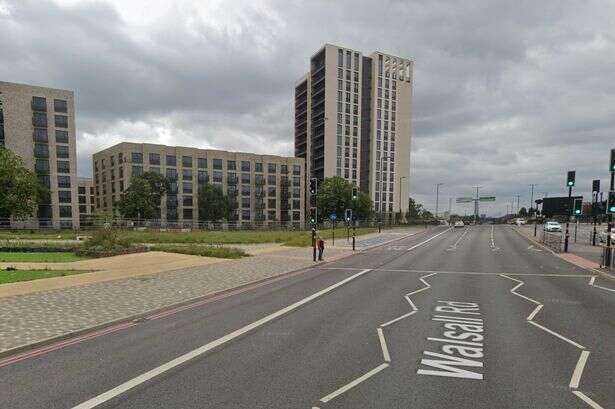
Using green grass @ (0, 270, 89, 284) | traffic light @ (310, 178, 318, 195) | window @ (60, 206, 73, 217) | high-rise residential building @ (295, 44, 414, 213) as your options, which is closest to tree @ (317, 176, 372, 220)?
high-rise residential building @ (295, 44, 414, 213)

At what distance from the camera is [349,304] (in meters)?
10.8

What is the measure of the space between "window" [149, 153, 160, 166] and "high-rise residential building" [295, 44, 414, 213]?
152ft

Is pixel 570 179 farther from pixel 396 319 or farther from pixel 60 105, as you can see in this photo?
→ pixel 60 105

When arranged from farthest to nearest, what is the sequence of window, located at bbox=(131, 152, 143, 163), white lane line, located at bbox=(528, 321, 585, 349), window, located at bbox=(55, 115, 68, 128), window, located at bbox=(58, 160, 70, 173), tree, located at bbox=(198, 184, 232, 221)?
window, located at bbox=(131, 152, 143, 163)
tree, located at bbox=(198, 184, 232, 221)
window, located at bbox=(58, 160, 70, 173)
window, located at bbox=(55, 115, 68, 128)
white lane line, located at bbox=(528, 321, 585, 349)

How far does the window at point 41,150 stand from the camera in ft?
223

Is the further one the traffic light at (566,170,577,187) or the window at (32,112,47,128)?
the window at (32,112,47,128)

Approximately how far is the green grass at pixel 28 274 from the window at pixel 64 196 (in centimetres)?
6493

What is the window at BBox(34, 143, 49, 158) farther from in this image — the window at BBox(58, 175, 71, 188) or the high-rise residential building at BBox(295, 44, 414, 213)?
the high-rise residential building at BBox(295, 44, 414, 213)

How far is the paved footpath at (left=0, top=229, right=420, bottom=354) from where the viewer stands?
8.02m

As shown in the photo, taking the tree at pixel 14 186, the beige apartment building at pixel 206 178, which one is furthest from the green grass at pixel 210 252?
the beige apartment building at pixel 206 178

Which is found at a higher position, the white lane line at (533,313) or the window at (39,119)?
the window at (39,119)

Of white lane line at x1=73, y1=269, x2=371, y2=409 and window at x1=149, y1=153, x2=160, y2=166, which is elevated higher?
window at x1=149, y1=153, x2=160, y2=166

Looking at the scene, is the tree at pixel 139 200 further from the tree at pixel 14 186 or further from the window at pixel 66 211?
the tree at pixel 14 186

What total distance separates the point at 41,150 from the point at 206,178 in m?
33.7
